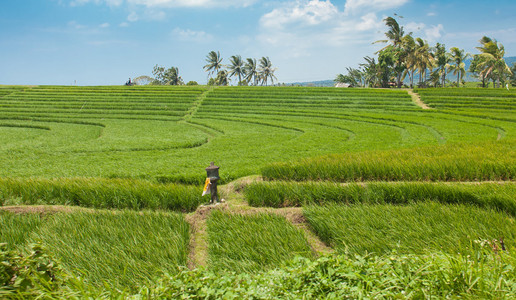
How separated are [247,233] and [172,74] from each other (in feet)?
269

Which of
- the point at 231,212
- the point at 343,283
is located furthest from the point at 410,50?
the point at 343,283

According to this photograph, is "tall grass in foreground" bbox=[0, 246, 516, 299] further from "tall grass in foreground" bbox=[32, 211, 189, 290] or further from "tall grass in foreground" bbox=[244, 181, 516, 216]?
"tall grass in foreground" bbox=[244, 181, 516, 216]

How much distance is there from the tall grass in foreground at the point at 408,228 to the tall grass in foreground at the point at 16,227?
408 centimetres

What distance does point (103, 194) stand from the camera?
250 inches

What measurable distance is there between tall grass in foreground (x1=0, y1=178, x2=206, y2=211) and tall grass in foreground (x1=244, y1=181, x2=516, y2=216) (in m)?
1.27

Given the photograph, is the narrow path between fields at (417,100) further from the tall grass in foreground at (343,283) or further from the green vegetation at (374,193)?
the tall grass in foreground at (343,283)

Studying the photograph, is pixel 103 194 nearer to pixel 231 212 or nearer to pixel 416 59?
pixel 231 212

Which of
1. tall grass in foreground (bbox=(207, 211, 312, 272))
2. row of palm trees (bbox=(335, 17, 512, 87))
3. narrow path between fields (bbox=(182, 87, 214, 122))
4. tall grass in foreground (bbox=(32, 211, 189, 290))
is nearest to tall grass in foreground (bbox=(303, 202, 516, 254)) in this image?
tall grass in foreground (bbox=(207, 211, 312, 272))

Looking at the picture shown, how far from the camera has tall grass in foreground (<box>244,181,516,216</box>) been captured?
213 inches

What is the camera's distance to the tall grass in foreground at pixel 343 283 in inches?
96.9

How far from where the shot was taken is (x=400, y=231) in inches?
159

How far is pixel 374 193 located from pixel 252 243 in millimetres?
2907

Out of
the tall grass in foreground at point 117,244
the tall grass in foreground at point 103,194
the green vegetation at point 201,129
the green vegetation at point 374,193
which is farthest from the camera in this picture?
the green vegetation at point 201,129

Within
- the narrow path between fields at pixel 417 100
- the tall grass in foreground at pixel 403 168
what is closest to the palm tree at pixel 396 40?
the narrow path between fields at pixel 417 100
